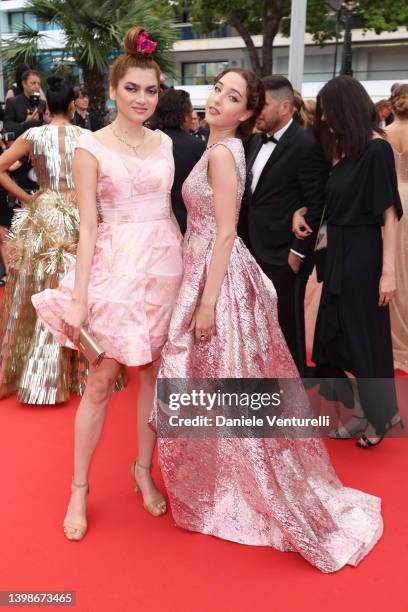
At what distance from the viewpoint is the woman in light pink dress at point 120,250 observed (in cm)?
214

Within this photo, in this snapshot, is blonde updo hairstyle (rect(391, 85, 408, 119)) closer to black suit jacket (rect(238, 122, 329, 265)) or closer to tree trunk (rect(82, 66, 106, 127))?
black suit jacket (rect(238, 122, 329, 265))

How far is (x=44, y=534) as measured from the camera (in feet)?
7.65

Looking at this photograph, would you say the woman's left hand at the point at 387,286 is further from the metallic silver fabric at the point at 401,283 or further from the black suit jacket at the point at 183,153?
the black suit jacket at the point at 183,153

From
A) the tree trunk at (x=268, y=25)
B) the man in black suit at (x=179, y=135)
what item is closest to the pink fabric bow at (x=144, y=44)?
the man in black suit at (x=179, y=135)

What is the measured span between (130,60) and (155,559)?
5.55ft

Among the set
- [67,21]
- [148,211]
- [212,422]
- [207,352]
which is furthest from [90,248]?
[67,21]

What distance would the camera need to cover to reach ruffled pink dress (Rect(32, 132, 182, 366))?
219cm

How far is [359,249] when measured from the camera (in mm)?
2844

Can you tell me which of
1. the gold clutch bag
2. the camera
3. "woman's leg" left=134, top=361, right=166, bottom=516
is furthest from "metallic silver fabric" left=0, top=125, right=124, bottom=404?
the camera

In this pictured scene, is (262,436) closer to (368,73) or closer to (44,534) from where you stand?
(44,534)

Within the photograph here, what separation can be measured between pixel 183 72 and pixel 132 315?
32.2m

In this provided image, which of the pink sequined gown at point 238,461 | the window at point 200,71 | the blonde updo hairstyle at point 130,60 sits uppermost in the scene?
the blonde updo hairstyle at point 130,60

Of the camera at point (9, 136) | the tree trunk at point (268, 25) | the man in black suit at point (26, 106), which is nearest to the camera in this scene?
the camera at point (9, 136)

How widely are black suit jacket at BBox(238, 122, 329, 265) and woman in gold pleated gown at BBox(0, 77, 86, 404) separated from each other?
3.21ft
